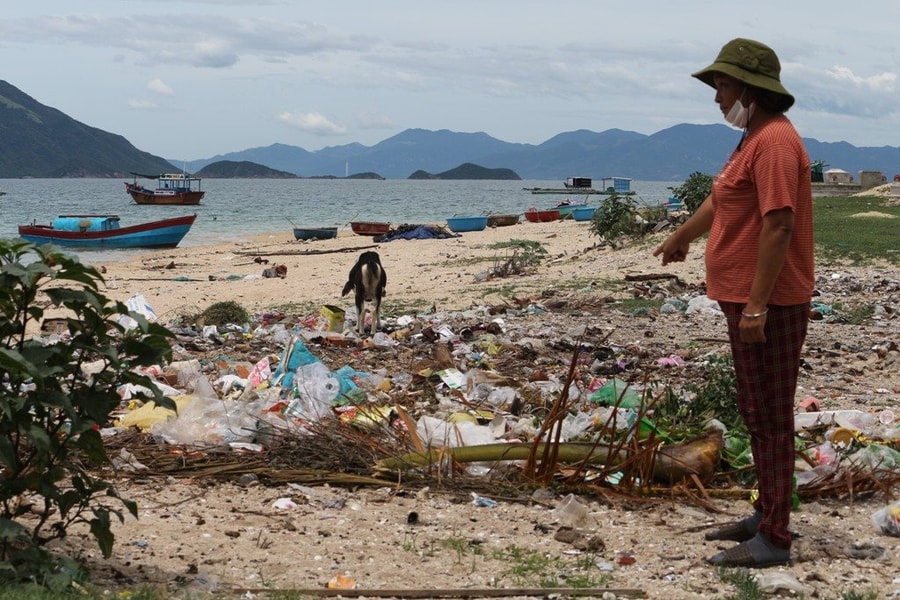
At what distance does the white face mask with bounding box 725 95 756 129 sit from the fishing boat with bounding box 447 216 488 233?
35.9 metres

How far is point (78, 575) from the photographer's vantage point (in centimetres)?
363

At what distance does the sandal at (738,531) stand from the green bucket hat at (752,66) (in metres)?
1.67

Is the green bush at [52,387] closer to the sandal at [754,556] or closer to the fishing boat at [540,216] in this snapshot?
the sandal at [754,556]

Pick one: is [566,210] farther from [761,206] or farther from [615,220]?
[761,206]

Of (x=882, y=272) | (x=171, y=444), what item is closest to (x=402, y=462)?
(x=171, y=444)

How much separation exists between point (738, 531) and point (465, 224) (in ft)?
119

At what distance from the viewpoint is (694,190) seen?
75.3ft

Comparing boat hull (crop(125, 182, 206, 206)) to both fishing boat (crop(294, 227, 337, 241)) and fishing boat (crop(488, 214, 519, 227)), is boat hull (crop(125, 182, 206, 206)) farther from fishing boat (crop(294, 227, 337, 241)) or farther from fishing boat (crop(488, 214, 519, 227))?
fishing boat (crop(294, 227, 337, 241))

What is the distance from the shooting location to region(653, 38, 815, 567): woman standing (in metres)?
3.84

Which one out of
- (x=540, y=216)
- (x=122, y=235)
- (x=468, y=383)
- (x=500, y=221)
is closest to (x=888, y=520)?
(x=468, y=383)

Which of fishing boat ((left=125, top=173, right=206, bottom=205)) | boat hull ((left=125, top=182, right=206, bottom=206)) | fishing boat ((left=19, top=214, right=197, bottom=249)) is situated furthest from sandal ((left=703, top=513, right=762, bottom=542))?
boat hull ((left=125, top=182, right=206, bottom=206))

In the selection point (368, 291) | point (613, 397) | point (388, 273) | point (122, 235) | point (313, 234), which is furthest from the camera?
point (313, 234)

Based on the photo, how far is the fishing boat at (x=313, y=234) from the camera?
3772 centimetres

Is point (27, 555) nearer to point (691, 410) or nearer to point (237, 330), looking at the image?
point (691, 410)
